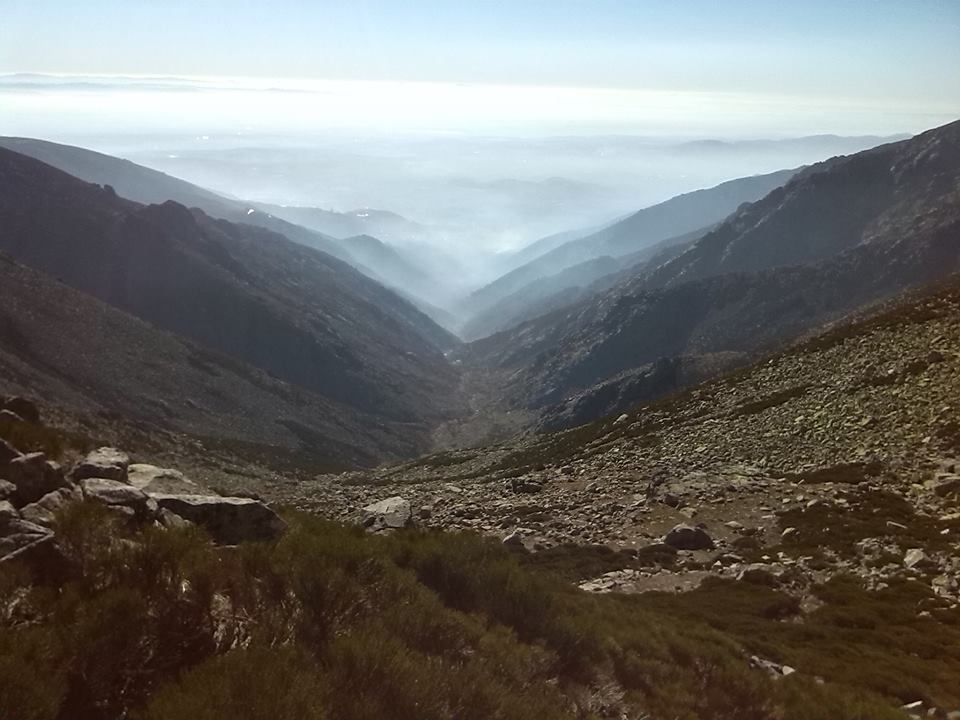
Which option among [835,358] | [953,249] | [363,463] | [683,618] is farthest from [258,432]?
[953,249]

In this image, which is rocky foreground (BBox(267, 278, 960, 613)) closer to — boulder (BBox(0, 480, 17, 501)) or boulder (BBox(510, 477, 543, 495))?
boulder (BBox(510, 477, 543, 495))


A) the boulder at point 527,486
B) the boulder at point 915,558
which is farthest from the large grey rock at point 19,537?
the boulder at point 527,486

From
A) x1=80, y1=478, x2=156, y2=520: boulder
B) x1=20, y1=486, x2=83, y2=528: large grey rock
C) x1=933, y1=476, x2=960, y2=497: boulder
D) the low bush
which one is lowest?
x1=933, y1=476, x2=960, y2=497: boulder

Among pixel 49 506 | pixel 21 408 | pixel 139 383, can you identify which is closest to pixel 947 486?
pixel 49 506

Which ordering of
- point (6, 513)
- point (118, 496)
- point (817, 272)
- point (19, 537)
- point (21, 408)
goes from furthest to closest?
point (817, 272) < point (21, 408) < point (118, 496) < point (6, 513) < point (19, 537)

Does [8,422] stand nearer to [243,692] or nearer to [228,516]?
[228,516]

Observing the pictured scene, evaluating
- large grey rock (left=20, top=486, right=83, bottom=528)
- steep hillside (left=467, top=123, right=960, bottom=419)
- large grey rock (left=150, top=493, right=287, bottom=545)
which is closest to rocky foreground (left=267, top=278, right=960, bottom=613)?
large grey rock (left=150, top=493, right=287, bottom=545)
